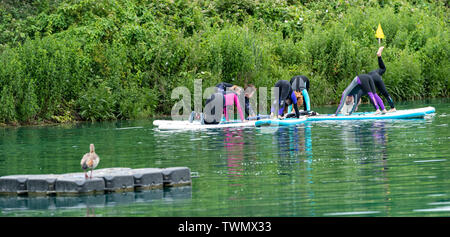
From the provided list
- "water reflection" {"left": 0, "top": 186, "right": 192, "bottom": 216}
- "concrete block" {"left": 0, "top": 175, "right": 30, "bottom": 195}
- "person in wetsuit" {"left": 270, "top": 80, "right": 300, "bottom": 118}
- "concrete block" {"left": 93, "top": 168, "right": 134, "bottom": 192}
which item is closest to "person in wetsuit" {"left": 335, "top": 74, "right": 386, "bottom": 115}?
"person in wetsuit" {"left": 270, "top": 80, "right": 300, "bottom": 118}

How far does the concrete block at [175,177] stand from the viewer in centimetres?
1412

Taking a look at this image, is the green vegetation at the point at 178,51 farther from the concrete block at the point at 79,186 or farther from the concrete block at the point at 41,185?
the concrete block at the point at 79,186

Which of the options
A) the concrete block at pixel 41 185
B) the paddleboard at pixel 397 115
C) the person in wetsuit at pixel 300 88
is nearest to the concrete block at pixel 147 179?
the concrete block at pixel 41 185

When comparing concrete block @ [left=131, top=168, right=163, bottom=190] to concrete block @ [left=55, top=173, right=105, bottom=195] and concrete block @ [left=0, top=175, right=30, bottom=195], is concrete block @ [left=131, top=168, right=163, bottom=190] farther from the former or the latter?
concrete block @ [left=0, top=175, right=30, bottom=195]

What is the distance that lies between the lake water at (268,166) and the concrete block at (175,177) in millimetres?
385

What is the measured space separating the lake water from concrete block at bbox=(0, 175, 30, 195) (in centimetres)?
24

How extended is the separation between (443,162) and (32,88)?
72.9 ft

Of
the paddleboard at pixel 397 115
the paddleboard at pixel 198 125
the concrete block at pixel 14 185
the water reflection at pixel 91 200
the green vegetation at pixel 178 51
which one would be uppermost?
the green vegetation at pixel 178 51

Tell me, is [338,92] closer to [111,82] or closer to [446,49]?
[446,49]

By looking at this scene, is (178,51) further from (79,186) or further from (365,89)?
(79,186)

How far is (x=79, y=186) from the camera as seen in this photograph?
1352 centimetres

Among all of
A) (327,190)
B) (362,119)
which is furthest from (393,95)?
(327,190)

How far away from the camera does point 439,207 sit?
35.7 feet

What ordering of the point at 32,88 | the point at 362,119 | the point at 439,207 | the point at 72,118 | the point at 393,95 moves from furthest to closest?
the point at 393,95 < the point at 72,118 < the point at 32,88 < the point at 362,119 < the point at 439,207
